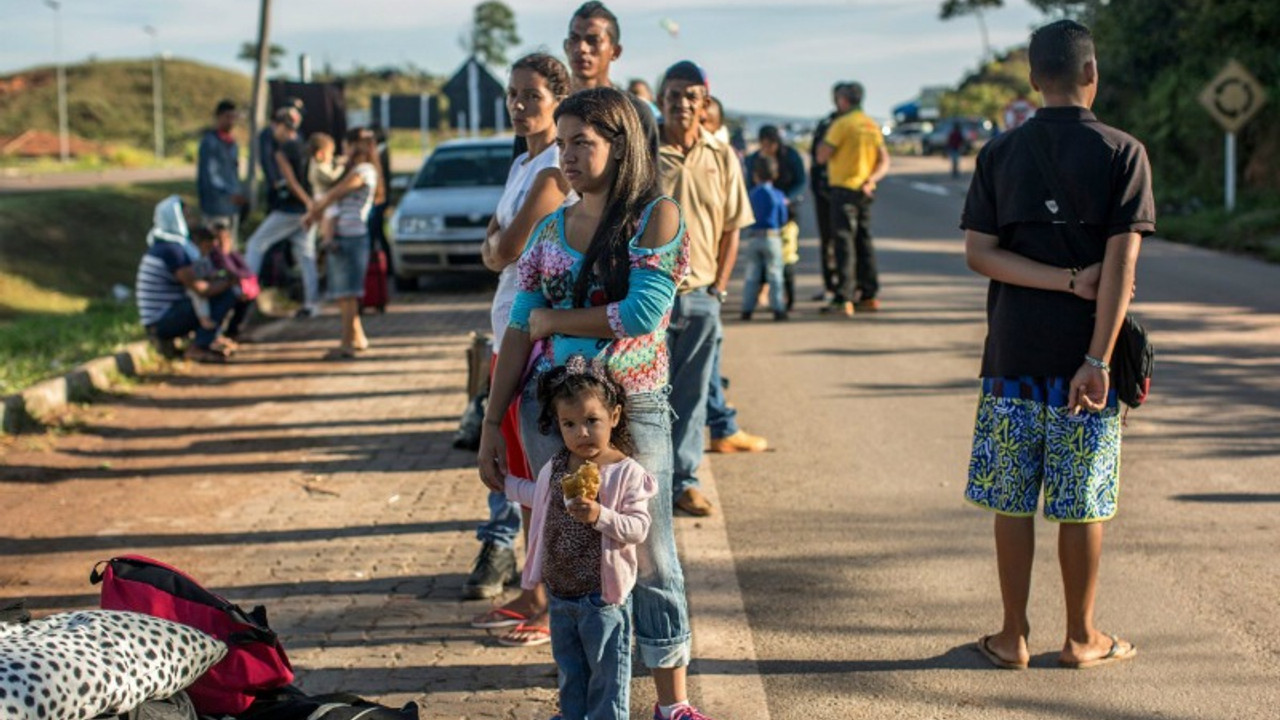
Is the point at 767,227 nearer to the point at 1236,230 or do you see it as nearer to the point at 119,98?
the point at 1236,230

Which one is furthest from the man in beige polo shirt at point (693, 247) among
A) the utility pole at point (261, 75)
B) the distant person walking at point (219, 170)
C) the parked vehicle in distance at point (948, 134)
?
the parked vehicle in distance at point (948, 134)

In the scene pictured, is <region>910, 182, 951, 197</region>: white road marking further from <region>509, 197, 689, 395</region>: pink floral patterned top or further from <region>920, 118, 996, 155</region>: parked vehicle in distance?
<region>509, 197, 689, 395</region>: pink floral patterned top

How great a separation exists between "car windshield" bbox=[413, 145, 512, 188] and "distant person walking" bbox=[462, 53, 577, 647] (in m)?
12.8

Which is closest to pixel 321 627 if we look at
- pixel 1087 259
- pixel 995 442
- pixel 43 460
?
pixel 995 442

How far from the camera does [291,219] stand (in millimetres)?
15312

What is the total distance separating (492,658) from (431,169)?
1390 centimetres

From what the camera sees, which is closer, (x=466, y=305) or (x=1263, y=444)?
(x=1263, y=444)

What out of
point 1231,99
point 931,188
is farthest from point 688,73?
point 931,188

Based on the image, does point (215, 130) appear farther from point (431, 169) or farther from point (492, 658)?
point (492, 658)

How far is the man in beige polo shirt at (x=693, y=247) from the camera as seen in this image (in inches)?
→ 281

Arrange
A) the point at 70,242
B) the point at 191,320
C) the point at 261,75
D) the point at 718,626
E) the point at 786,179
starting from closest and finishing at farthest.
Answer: the point at 718,626
the point at 191,320
the point at 786,179
the point at 261,75
the point at 70,242

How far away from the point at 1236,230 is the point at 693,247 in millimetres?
16724

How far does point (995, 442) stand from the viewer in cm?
522

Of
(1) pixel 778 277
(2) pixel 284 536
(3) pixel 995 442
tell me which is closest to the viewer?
Result: (3) pixel 995 442
